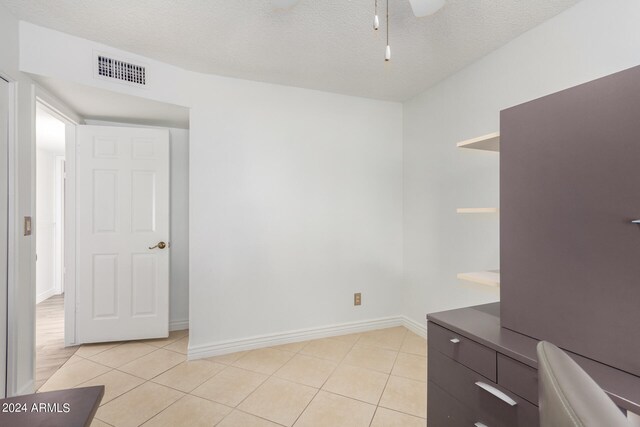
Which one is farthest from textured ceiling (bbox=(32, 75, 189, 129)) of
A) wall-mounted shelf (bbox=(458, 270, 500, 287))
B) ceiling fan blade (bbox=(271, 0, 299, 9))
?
wall-mounted shelf (bbox=(458, 270, 500, 287))

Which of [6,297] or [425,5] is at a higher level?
[425,5]

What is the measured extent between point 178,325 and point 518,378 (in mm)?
3171

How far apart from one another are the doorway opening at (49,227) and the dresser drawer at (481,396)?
3581 mm

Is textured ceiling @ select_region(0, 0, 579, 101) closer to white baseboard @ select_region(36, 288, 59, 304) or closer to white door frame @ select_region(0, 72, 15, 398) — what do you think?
white door frame @ select_region(0, 72, 15, 398)

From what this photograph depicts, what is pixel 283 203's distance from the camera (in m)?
2.90

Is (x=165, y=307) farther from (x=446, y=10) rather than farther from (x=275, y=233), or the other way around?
(x=446, y=10)

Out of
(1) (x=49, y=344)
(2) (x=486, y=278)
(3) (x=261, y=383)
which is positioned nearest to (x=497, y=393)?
(2) (x=486, y=278)

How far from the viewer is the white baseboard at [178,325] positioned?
10.5ft

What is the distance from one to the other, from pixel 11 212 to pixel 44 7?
126cm

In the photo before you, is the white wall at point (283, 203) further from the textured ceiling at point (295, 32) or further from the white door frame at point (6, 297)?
the white door frame at point (6, 297)

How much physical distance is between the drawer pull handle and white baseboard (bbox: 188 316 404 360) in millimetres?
1975

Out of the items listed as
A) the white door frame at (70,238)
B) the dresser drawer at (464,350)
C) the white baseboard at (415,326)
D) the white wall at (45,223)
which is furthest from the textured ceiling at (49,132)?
the white baseboard at (415,326)

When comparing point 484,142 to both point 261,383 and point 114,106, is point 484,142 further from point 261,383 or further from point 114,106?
point 114,106

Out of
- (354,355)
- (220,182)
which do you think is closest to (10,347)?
(220,182)
